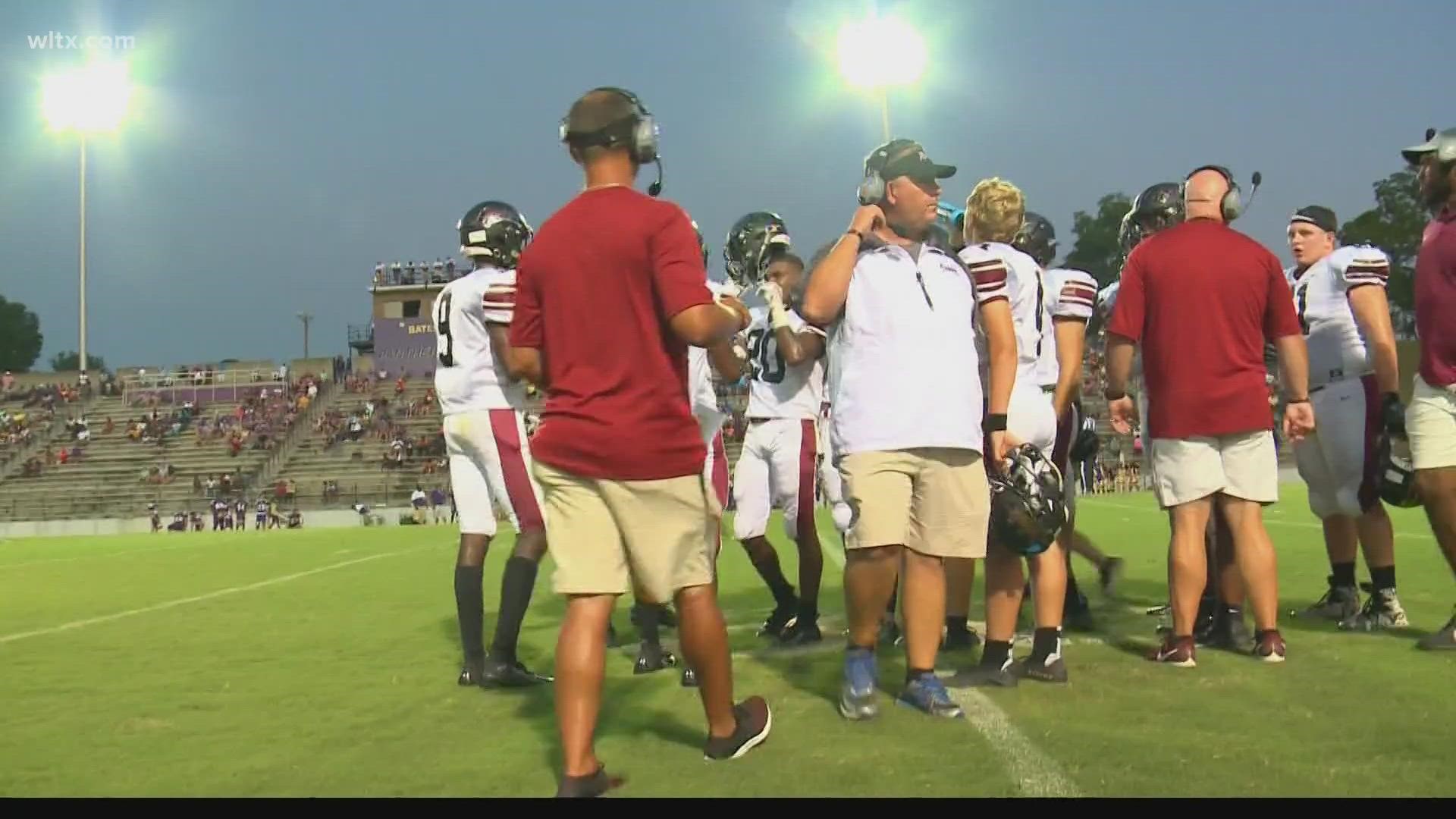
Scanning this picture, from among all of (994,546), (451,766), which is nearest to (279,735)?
(451,766)

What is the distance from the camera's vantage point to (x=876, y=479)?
4.53m

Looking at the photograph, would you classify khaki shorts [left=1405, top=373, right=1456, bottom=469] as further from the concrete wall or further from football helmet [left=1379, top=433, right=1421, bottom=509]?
the concrete wall

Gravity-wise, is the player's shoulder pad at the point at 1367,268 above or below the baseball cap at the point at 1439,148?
below

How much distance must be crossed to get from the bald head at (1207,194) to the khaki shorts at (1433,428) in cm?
119

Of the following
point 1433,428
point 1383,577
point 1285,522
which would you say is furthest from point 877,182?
point 1285,522

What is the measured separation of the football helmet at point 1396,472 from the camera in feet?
20.3

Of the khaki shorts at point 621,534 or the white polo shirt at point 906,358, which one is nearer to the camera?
the khaki shorts at point 621,534

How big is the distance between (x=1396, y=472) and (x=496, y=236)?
Answer: 14.6 ft

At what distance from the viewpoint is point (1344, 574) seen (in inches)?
262

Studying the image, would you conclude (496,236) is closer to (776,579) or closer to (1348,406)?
(776,579)

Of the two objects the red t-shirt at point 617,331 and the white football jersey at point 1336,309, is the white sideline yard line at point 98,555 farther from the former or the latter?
the white football jersey at point 1336,309

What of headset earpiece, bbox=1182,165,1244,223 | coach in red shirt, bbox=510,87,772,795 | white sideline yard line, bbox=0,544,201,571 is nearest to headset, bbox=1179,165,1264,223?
headset earpiece, bbox=1182,165,1244,223

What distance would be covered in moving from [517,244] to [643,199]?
206 cm

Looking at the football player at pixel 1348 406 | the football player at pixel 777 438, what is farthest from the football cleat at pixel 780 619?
the football player at pixel 1348 406
